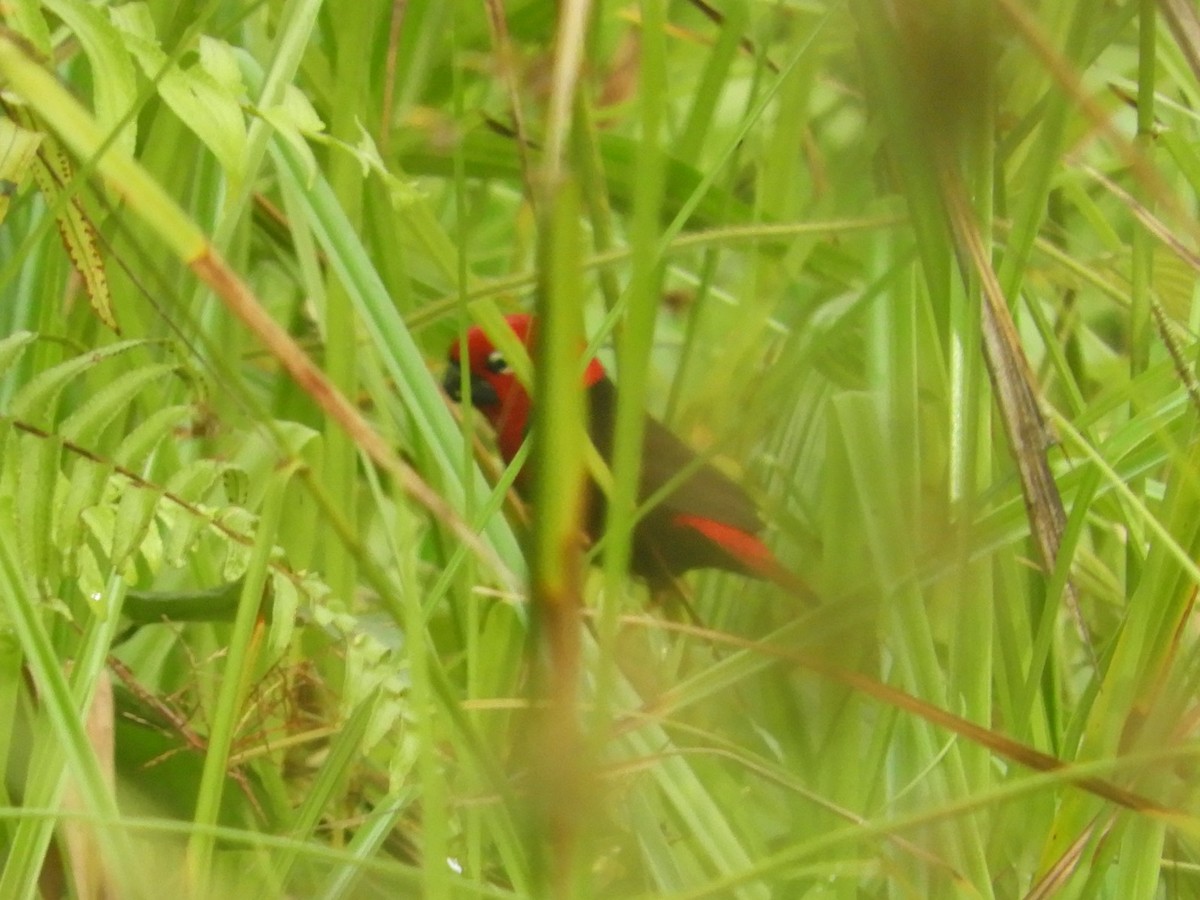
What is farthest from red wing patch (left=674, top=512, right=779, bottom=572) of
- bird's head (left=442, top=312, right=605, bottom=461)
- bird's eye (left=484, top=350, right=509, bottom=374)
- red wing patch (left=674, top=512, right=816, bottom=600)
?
bird's eye (left=484, top=350, right=509, bottom=374)

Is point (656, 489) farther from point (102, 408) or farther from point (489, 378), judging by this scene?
point (102, 408)

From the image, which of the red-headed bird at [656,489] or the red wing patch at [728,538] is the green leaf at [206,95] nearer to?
the red wing patch at [728,538]

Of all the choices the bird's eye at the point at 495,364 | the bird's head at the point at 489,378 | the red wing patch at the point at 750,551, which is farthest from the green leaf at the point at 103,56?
the bird's eye at the point at 495,364

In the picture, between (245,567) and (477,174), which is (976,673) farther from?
(477,174)

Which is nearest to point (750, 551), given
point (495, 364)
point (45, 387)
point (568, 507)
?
point (45, 387)

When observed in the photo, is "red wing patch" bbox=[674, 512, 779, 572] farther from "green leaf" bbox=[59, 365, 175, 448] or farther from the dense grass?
"green leaf" bbox=[59, 365, 175, 448]

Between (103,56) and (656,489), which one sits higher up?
(103,56)
